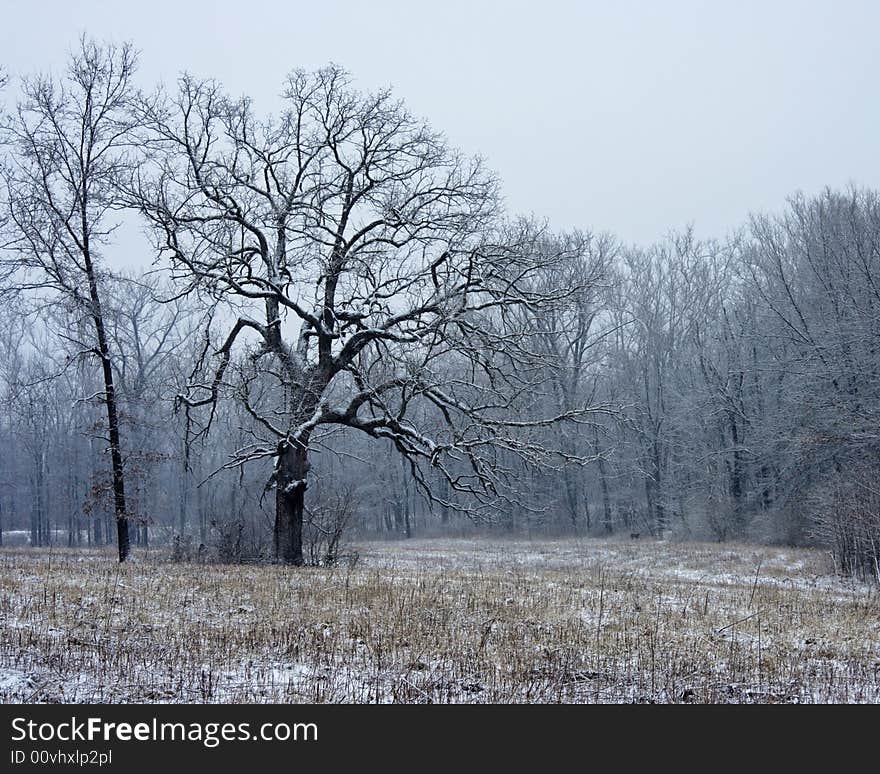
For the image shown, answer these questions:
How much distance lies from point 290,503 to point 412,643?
12073 mm

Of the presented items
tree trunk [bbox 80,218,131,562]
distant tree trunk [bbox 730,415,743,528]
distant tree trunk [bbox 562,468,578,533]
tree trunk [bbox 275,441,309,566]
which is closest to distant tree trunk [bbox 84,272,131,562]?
tree trunk [bbox 80,218,131,562]

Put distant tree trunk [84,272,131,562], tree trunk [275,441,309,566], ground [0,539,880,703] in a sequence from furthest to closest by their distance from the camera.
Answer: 1. tree trunk [275,441,309,566]
2. distant tree trunk [84,272,131,562]
3. ground [0,539,880,703]

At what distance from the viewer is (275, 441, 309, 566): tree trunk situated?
19531mm

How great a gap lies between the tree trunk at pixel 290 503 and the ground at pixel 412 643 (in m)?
6.18

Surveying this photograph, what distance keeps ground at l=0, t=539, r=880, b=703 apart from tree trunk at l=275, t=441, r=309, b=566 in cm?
618

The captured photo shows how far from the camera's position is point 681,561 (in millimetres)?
26109

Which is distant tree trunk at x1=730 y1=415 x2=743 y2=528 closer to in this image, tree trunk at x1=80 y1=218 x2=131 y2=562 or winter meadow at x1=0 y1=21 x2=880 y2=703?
winter meadow at x1=0 y1=21 x2=880 y2=703

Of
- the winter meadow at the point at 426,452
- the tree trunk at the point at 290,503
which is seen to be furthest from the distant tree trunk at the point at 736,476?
the tree trunk at the point at 290,503

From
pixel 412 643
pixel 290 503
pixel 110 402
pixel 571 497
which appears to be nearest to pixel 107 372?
pixel 110 402

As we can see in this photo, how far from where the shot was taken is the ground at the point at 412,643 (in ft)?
21.9

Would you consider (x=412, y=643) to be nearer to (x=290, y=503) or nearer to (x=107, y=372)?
(x=290, y=503)
